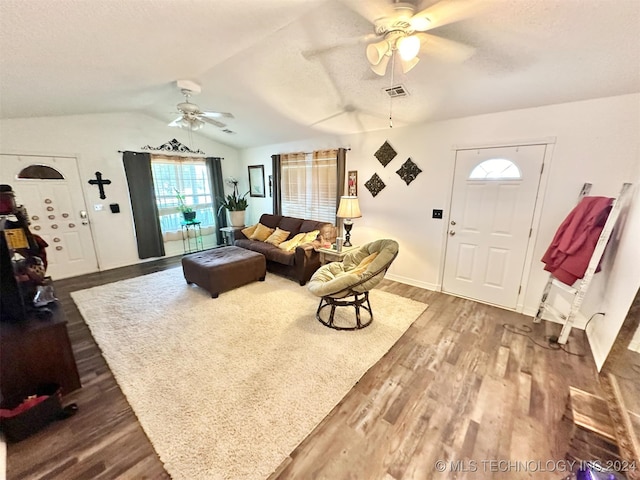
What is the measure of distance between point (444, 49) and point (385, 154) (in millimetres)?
1818

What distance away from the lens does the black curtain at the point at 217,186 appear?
573cm

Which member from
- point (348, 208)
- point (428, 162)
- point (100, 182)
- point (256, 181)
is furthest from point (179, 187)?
point (428, 162)

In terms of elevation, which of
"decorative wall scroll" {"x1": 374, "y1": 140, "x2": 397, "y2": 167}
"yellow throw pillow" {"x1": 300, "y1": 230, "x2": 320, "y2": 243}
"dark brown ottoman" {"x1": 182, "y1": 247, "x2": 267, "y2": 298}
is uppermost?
"decorative wall scroll" {"x1": 374, "y1": 140, "x2": 397, "y2": 167}

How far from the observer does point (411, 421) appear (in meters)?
1.67

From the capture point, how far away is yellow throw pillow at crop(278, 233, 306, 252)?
13.4 feet

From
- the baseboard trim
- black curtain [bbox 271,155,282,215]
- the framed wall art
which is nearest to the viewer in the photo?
the baseboard trim

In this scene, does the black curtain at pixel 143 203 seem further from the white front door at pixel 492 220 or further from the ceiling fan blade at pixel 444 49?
the white front door at pixel 492 220

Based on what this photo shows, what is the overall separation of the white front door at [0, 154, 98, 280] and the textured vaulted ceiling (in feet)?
2.78

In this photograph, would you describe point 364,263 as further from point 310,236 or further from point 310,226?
point 310,226

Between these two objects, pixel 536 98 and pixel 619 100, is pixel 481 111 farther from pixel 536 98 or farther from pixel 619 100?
pixel 619 100

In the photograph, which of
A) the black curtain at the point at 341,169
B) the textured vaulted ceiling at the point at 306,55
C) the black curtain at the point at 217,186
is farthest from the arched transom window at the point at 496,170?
the black curtain at the point at 217,186

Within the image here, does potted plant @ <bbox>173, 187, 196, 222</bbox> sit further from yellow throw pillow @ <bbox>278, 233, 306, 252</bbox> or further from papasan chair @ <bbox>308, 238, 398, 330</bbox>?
papasan chair @ <bbox>308, 238, 398, 330</bbox>

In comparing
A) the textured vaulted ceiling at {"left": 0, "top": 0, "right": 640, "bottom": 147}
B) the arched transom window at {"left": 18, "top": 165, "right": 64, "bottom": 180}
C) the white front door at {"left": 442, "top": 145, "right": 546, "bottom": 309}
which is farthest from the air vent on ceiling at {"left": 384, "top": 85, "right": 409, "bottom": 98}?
the arched transom window at {"left": 18, "top": 165, "right": 64, "bottom": 180}

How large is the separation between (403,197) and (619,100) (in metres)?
2.17
